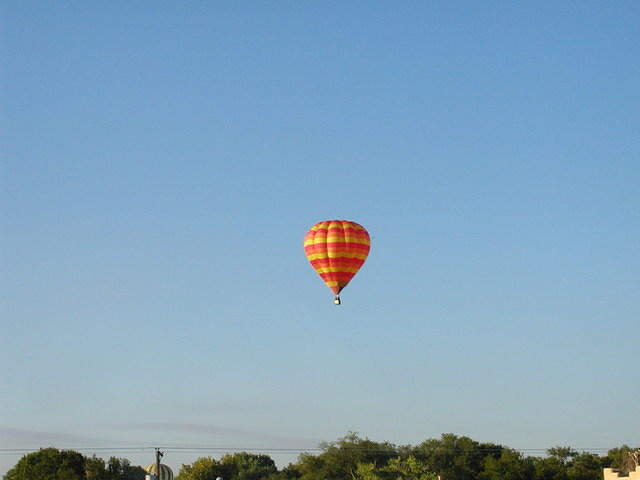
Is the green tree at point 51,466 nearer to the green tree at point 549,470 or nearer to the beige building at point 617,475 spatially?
the green tree at point 549,470

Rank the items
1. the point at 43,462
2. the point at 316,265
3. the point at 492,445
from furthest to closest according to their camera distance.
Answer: the point at 492,445 < the point at 43,462 < the point at 316,265

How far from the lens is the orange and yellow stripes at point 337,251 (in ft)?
248

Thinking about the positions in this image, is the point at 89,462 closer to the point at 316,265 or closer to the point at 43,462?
the point at 43,462

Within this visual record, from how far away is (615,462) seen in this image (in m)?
162

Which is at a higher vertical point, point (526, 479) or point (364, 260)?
point (364, 260)

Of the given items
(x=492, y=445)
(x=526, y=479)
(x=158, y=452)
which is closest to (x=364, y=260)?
(x=158, y=452)

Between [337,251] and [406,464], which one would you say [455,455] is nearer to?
[406,464]

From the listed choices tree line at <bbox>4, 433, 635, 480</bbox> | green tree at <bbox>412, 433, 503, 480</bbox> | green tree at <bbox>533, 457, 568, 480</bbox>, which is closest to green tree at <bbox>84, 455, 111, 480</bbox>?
tree line at <bbox>4, 433, 635, 480</bbox>

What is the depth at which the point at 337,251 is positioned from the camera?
7538 centimetres

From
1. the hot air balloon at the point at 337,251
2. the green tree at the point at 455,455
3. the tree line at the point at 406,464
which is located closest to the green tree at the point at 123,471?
the tree line at the point at 406,464

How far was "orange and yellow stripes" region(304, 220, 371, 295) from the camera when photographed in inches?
2972

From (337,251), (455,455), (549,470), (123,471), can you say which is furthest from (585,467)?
(337,251)

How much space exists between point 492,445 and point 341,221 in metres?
107

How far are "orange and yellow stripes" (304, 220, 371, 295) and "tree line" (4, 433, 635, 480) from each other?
9110 cm
